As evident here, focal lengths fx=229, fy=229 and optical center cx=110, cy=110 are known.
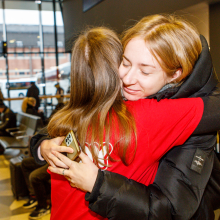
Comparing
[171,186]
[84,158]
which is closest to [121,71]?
[84,158]

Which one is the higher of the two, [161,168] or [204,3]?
[204,3]

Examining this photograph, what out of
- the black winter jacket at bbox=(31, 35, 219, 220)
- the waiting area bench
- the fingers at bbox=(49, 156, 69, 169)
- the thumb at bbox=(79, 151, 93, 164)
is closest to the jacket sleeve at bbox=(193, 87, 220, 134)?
the black winter jacket at bbox=(31, 35, 219, 220)

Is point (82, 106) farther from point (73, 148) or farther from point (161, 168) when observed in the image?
point (161, 168)

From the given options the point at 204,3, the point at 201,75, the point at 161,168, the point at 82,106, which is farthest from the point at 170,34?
the point at 204,3

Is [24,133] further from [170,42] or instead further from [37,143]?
[170,42]

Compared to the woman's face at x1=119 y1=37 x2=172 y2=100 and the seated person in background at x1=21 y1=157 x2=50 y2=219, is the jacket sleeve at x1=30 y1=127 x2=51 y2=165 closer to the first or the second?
the woman's face at x1=119 y1=37 x2=172 y2=100

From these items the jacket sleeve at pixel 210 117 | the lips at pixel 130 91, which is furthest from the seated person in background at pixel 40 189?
the jacket sleeve at pixel 210 117

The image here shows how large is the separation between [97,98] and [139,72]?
9.0 inches

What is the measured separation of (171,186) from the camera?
952 millimetres

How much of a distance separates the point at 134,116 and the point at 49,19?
11313mm

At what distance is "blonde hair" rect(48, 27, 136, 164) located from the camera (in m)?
0.88

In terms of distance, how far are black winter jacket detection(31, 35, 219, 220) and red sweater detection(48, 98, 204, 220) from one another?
0.05 metres

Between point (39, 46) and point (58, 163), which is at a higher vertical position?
point (39, 46)

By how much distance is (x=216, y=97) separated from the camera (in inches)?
43.3
